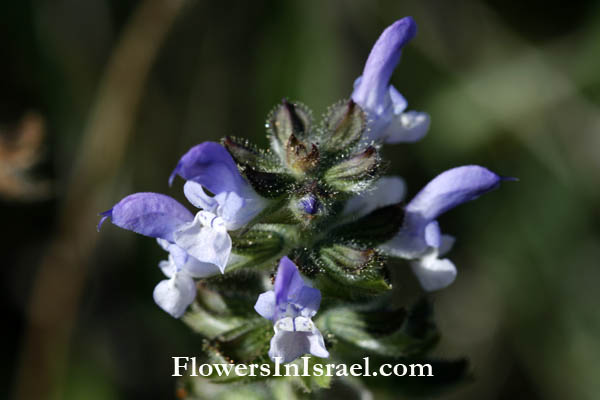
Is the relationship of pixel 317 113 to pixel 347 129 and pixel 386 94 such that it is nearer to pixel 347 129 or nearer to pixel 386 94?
pixel 386 94

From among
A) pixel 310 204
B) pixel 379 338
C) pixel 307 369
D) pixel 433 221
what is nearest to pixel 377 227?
pixel 433 221

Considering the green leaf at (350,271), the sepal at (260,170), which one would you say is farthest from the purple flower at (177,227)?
the green leaf at (350,271)

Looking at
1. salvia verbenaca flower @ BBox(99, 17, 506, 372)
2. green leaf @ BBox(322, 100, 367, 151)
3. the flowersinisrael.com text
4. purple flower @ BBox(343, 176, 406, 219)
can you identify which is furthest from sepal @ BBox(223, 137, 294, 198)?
the flowersinisrael.com text

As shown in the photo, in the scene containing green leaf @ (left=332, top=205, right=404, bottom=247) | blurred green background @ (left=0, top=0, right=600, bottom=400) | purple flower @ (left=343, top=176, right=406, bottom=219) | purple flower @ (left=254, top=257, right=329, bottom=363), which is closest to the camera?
purple flower @ (left=254, top=257, right=329, bottom=363)

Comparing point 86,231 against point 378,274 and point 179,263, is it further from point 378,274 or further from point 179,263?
point 378,274

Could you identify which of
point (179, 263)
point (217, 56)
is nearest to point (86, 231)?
point (217, 56)

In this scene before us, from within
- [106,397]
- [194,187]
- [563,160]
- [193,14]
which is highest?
[193,14]

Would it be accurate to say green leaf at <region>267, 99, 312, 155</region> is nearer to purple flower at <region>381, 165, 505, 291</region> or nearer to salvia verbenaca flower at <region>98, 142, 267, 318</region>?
salvia verbenaca flower at <region>98, 142, 267, 318</region>
